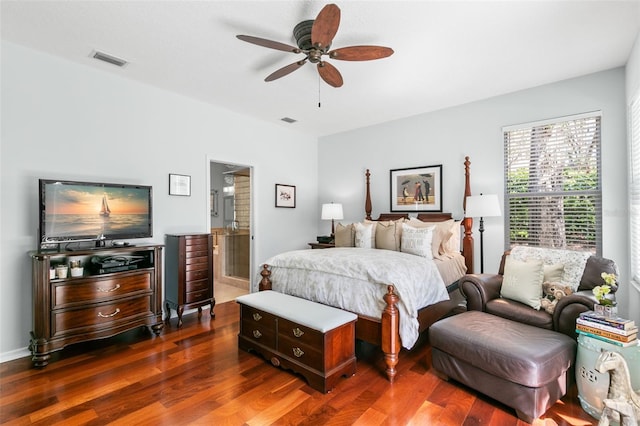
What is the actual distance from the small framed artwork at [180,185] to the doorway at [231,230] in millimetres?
1190

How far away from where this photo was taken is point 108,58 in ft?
9.77

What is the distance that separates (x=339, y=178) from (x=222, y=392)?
13.4 ft

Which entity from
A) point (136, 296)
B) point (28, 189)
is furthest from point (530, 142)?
point (28, 189)

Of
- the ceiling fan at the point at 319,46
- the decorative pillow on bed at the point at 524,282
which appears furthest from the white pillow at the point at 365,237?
the ceiling fan at the point at 319,46

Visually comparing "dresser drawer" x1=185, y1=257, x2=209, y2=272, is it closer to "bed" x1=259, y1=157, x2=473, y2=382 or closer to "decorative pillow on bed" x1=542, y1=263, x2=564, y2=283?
"bed" x1=259, y1=157, x2=473, y2=382

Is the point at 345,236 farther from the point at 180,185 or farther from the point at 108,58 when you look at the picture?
the point at 108,58

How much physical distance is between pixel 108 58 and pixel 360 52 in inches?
96.8

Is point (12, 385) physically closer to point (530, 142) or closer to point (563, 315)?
point (563, 315)

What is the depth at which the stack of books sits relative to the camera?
6.03 feet

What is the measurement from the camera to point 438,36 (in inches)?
101

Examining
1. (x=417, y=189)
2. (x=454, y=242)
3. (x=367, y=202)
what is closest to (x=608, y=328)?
(x=454, y=242)

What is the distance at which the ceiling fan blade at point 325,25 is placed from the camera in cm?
Answer: 186

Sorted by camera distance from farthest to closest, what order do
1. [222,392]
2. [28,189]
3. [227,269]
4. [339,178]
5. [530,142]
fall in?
[227,269] < [339,178] < [530,142] < [28,189] < [222,392]

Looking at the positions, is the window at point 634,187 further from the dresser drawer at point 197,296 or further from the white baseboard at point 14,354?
the white baseboard at point 14,354
